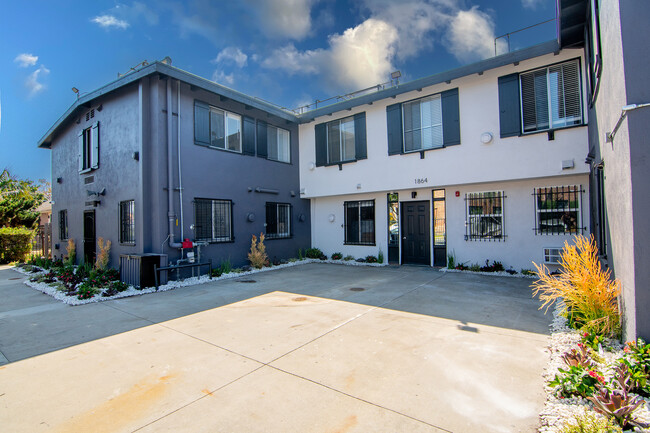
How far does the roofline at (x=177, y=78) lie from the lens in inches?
314

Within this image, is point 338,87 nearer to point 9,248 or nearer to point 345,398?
point 345,398

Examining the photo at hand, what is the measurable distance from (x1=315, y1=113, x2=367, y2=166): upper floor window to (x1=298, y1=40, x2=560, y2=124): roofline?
22.6 inches

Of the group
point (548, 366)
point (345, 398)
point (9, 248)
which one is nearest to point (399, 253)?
point (548, 366)

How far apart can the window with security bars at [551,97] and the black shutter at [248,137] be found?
317 inches

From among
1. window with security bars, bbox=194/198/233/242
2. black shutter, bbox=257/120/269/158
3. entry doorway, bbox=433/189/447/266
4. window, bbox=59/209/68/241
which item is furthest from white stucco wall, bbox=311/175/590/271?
window, bbox=59/209/68/241

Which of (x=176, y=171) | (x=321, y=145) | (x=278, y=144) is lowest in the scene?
(x=176, y=171)

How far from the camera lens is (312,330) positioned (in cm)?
449

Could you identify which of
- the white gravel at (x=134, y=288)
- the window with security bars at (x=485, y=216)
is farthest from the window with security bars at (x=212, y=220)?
the window with security bars at (x=485, y=216)

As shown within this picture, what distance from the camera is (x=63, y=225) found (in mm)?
12773

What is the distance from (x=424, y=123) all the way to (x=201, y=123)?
675 centimetres

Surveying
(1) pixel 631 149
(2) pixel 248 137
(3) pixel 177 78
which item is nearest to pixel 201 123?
(3) pixel 177 78

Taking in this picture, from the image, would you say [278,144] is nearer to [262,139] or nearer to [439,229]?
[262,139]

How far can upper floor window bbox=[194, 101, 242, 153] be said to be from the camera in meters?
9.30

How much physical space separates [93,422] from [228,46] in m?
12.6
